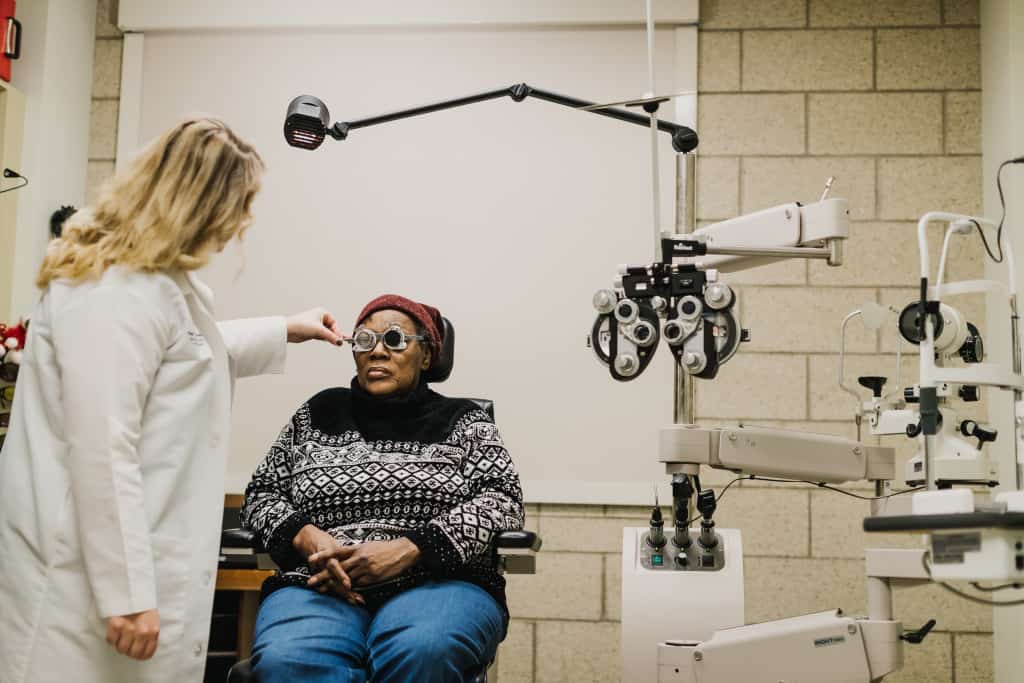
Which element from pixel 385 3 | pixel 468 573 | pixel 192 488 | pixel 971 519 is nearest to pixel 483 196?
pixel 385 3

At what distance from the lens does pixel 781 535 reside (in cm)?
319

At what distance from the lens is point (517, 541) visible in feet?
6.70

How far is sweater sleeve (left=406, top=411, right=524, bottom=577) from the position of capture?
1985 millimetres

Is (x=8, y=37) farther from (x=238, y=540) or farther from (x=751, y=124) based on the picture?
(x=751, y=124)

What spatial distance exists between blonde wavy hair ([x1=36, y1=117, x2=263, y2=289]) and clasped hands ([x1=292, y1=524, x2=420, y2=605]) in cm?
65

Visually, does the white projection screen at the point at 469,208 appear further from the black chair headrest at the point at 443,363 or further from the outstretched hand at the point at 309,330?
the outstretched hand at the point at 309,330

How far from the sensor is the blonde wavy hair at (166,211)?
5.01 feet

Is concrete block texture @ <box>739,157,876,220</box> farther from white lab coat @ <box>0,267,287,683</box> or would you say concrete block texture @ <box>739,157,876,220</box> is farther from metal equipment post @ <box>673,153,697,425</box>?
white lab coat @ <box>0,267,287,683</box>

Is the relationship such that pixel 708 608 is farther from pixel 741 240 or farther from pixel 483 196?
pixel 483 196

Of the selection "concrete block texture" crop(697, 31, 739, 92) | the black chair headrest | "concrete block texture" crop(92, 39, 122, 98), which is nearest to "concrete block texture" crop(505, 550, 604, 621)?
the black chair headrest

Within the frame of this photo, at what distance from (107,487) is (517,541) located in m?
0.88

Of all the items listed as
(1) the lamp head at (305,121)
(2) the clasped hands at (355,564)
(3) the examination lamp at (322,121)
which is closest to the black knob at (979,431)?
(3) the examination lamp at (322,121)

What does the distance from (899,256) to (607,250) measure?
0.94 m

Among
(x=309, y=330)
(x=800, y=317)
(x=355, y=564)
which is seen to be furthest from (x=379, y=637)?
(x=800, y=317)
